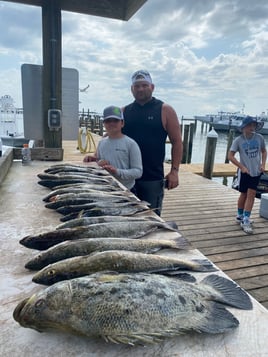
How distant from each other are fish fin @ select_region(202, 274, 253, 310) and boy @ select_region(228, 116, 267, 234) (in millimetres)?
3883

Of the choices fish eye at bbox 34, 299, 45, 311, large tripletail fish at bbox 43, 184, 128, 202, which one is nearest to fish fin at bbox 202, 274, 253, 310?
fish eye at bbox 34, 299, 45, 311

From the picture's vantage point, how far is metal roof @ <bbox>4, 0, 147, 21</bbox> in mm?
4887

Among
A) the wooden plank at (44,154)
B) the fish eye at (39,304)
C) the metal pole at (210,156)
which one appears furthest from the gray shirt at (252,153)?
the metal pole at (210,156)

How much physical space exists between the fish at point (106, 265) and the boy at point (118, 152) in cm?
181

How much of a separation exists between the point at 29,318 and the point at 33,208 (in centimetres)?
148

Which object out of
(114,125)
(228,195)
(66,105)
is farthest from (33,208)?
(66,105)

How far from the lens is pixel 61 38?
16.4ft

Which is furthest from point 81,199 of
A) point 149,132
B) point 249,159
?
point 249,159

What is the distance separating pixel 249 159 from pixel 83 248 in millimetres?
4137

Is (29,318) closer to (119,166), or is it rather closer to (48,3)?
(119,166)

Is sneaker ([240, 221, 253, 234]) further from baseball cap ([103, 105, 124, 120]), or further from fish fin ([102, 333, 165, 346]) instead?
fish fin ([102, 333, 165, 346])

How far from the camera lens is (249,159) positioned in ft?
15.8

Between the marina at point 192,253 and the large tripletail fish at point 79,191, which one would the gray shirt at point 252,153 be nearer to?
the marina at point 192,253

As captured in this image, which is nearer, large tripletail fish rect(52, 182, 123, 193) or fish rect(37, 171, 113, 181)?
large tripletail fish rect(52, 182, 123, 193)
